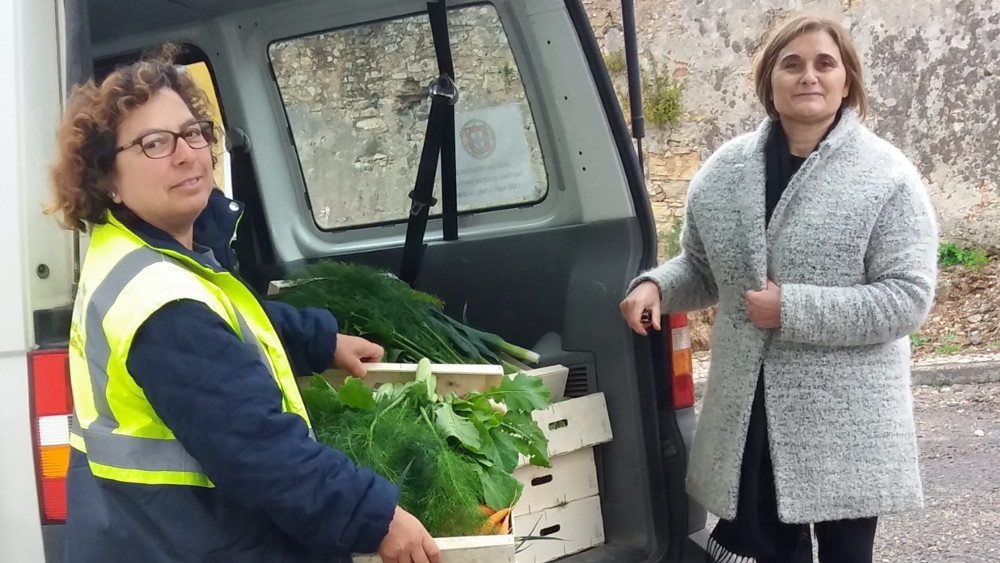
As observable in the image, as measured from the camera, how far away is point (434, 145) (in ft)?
10.5

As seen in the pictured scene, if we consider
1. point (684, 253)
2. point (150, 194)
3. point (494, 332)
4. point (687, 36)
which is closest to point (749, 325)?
point (684, 253)

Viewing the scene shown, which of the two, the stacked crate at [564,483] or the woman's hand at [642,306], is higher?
the woman's hand at [642,306]

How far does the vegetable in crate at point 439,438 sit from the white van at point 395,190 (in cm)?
55

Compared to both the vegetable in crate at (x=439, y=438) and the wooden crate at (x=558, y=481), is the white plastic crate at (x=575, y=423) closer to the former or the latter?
the wooden crate at (x=558, y=481)

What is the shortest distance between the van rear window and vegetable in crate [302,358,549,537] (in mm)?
1184

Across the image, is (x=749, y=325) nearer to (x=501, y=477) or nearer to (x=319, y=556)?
(x=501, y=477)

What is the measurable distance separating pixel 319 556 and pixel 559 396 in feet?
4.15

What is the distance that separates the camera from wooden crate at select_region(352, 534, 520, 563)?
6.16ft

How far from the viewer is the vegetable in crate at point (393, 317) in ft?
8.73

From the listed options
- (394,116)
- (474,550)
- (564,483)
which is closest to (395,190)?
(394,116)

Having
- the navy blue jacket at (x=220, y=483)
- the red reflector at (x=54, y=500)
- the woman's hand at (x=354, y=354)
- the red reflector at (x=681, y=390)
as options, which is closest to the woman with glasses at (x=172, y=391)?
the navy blue jacket at (x=220, y=483)

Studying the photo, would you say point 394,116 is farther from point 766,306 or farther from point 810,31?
point 766,306

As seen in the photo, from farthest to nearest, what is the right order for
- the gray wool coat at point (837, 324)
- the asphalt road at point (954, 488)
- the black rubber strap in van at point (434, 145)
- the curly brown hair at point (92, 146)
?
the asphalt road at point (954, 488), the black rubber strap in van at point (434, 145), the gray wool coat at point (837, 324), the curly brown hair at point (92, 146)

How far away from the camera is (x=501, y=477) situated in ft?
7.04
